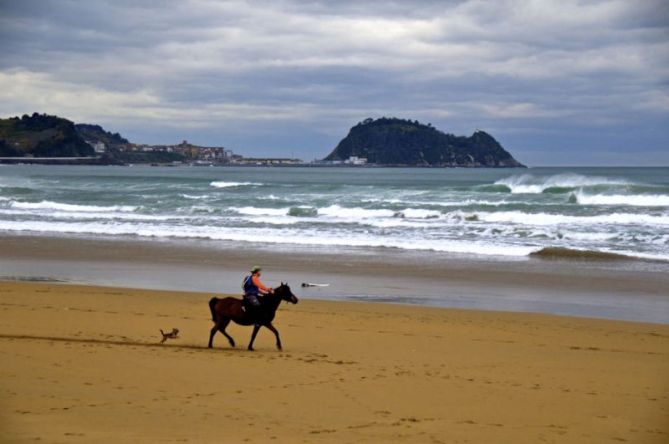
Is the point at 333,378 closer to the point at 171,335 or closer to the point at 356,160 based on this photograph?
the point at 171,335

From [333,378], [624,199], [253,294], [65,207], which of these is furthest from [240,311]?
[624,199]

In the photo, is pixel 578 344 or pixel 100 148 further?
pixel 100 148

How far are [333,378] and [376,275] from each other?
30.6 ft

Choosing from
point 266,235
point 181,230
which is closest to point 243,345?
point 266,235

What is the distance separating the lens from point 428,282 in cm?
1638

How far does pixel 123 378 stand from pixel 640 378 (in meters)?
5.24

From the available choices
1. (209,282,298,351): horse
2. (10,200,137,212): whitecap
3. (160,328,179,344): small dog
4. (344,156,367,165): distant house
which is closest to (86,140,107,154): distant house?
(344,156,367,165): distant house

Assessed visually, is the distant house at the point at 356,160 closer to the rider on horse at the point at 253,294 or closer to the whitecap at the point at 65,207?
the whitecap at the point at 65,207

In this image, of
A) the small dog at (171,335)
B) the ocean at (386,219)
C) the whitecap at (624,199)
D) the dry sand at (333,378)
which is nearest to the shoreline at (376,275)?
the dry sand at (333,378)

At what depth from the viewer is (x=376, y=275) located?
1730 centimetres

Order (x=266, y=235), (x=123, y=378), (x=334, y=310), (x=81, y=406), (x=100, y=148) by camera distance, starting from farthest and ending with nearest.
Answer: (x=100, y=148) < (x=266, y=235) < (x=334, y=310) < (x=123, y=378) < (x=81, y=406)

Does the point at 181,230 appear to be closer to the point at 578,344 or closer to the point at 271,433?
the point at 578,344

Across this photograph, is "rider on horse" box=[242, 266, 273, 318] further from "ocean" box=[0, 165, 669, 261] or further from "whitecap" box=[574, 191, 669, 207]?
"whitecap" box=[574, 191, 669, 207]

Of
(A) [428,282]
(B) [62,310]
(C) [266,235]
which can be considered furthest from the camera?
(C) [266,235]
